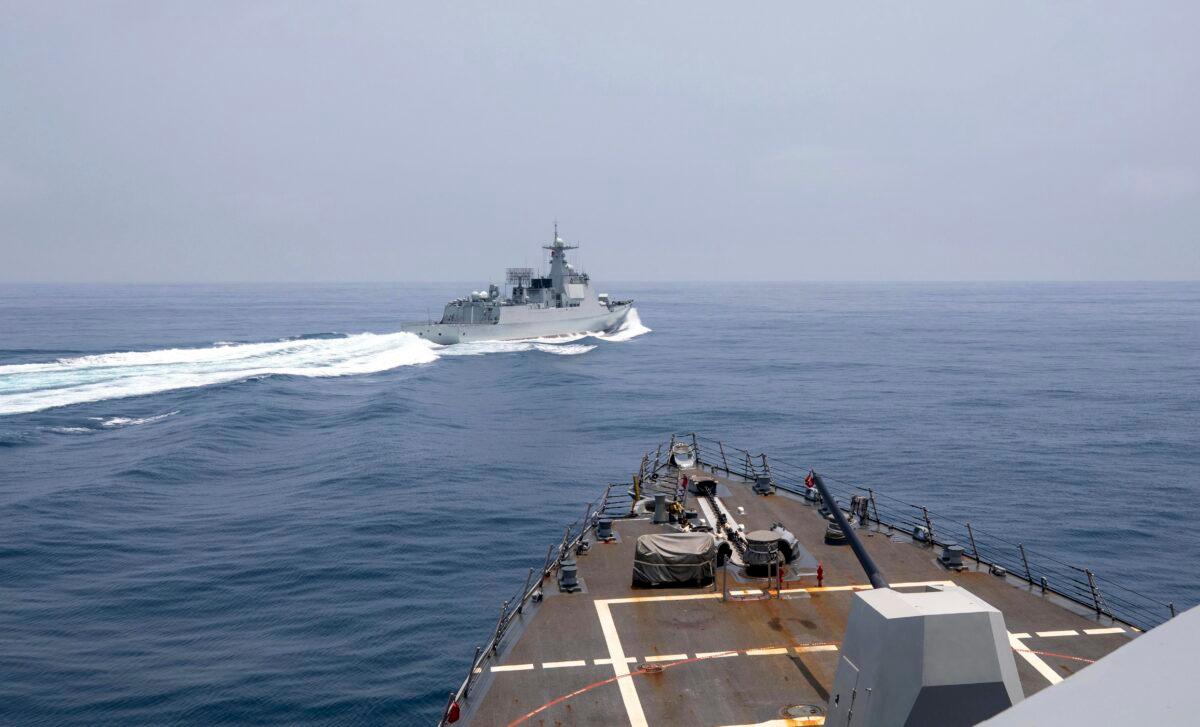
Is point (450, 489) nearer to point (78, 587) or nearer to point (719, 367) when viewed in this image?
point (78, 587)

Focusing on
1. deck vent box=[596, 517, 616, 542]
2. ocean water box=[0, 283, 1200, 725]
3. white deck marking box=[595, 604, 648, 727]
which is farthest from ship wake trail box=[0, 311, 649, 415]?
white deck marking box=[595, 604, 648, 727]

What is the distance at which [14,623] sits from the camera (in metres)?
25.0

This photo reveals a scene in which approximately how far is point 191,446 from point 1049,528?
1767 inches

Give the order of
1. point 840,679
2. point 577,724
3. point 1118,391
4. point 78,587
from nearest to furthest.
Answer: point 840,679 < point 577,724 < point 78,587 < point 1118,391

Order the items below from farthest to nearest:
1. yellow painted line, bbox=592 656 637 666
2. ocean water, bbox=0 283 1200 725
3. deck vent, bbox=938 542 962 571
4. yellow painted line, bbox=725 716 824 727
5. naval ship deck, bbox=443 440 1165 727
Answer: ocean water, bbox=0 283 1200 725 → deck vent, bbox=938 542 962 571 → yellow painted line, bbox=592 656 637 666 → naval ship deck, bbox=443 440 1165 727 → yellow painted line, bbox=725 716 824 727

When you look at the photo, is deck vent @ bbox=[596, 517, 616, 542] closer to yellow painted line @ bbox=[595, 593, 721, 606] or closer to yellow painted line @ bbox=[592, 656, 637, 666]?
yellow painted line @ bbox=[595, 593, 721, 606]

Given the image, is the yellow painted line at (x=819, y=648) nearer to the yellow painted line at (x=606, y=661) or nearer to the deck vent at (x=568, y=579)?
the yellow painted line at (x=606, y=661)

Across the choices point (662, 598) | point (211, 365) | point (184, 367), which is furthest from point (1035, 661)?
point (211, 365)

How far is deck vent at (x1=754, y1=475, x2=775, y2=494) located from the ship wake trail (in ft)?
145

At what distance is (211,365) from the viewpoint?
78.4 m

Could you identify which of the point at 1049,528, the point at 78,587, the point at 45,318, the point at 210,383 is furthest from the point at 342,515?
the point at 45,318

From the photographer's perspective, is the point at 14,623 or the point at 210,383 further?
the point at 210,383

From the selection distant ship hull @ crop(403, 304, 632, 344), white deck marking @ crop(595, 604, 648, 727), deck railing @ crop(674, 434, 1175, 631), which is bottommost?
deck railing @ crop(674, 434, 1175, 631)

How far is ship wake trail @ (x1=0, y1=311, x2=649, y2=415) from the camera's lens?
6312 centimetres
